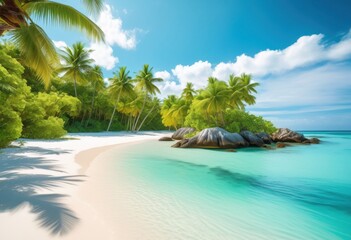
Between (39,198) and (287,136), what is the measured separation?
93.2ft

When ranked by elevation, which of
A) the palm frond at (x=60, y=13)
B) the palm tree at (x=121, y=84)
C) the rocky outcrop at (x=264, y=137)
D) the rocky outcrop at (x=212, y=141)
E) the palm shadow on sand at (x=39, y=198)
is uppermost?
the palm tree at (x=121, y=84)

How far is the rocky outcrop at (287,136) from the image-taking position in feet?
86.2

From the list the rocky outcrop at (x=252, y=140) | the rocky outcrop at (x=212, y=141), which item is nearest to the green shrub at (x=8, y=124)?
the rocky outcrop at (x=212, y=141)

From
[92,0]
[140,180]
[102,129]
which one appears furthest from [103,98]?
[140,180]

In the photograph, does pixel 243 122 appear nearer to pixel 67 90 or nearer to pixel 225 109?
pixel 225 109

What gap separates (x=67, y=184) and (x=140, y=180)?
2.04m

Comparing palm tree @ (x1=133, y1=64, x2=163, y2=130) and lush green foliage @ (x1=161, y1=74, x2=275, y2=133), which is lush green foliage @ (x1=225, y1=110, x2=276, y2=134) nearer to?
lush green foliage @ (x1=161, y1=74, x2=275, y2=133)

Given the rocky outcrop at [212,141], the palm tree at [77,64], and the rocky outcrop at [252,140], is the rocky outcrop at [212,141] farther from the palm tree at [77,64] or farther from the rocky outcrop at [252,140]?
the palm tree at [77,64]

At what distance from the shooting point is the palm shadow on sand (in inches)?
123

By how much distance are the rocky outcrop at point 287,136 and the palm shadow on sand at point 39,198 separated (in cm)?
2650

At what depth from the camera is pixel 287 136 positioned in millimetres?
26906

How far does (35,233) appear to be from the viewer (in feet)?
9.12

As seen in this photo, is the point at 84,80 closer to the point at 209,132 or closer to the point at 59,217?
the point at 209,132

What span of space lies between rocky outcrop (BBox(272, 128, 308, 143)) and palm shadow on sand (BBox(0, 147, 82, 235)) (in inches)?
1043
